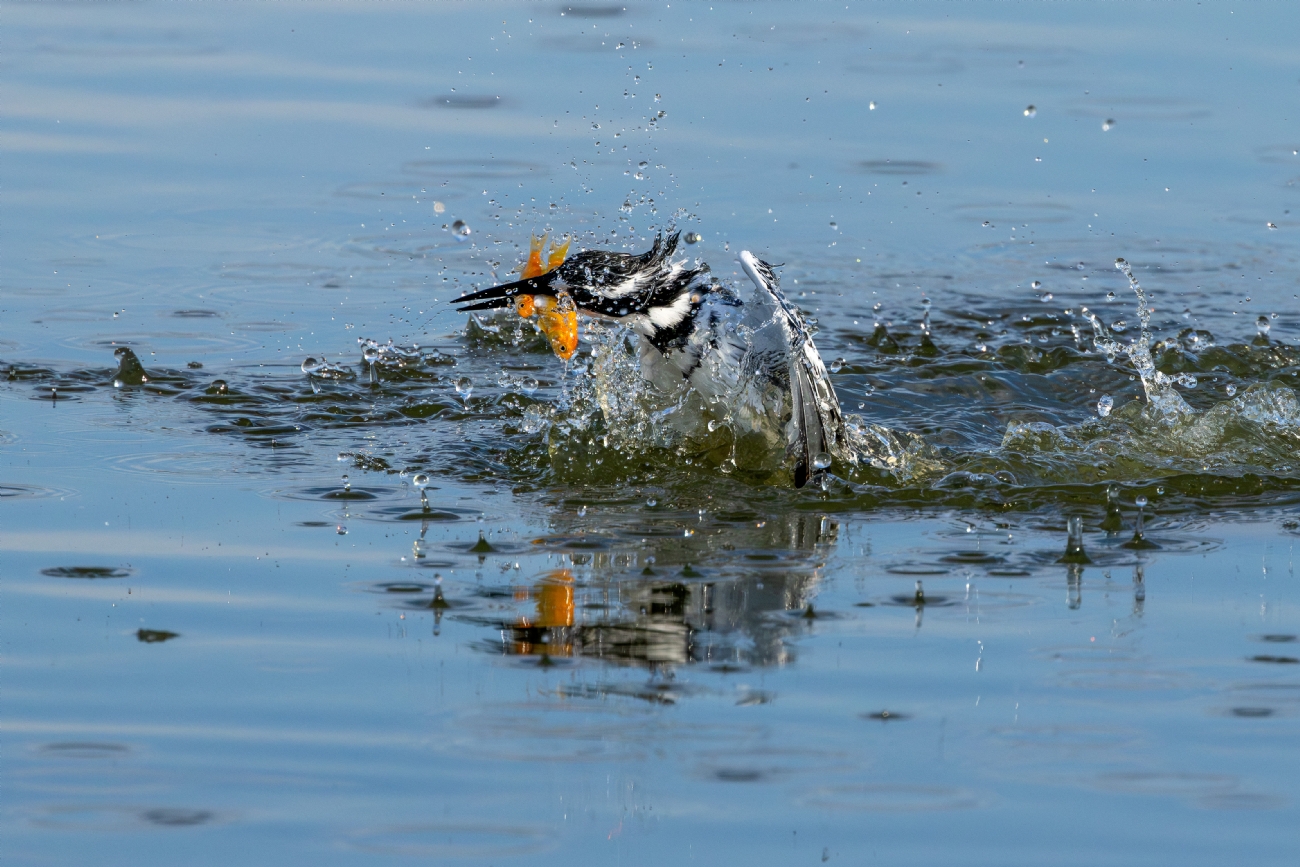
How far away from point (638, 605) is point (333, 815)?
1.66 metres

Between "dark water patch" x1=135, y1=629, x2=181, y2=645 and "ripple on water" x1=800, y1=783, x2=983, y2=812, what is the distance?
201cm

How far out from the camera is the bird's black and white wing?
23.5 ft

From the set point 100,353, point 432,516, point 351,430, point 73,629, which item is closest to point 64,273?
point 100,353

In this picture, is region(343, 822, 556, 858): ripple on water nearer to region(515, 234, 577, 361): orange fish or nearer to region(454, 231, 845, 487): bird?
region(454, 231, 845, 487): bird

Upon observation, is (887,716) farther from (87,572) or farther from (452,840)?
(87,572)

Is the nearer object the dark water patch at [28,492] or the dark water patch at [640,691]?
the dark water patch at [640,691]

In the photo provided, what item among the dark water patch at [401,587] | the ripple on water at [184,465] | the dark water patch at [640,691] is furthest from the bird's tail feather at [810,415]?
the dark water patch at [640,691]

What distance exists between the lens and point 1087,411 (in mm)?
8539

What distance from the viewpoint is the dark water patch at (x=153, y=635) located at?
4.88 meters

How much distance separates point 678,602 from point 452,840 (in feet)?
5.67

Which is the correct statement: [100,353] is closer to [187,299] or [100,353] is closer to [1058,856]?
[187,299]

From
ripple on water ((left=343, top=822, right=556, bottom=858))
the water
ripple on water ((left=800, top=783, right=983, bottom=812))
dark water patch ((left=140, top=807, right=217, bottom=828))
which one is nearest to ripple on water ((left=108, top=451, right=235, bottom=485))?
the water

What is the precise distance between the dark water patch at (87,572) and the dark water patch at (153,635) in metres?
0.54

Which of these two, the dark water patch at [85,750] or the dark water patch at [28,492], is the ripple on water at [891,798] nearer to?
the dark water patch at [85,750]
